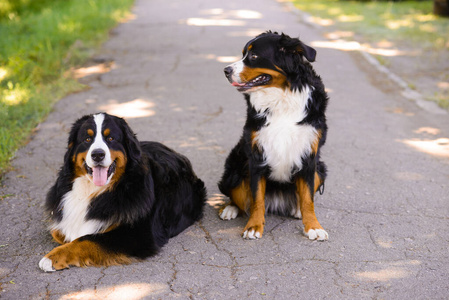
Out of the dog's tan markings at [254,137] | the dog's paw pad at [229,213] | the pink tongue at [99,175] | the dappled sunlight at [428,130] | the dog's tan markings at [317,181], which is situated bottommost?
the dappled sunlight at [428,130]

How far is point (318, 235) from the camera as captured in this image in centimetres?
401

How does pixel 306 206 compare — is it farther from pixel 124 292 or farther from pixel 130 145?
pixel 124 292

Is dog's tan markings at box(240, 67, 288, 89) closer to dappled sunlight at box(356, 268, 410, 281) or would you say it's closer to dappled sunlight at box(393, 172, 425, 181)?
dappled sunlight at box(356, 268, 410, 281)

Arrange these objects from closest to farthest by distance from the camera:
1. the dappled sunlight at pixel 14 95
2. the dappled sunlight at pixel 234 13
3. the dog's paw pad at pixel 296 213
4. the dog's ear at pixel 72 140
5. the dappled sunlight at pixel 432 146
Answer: the dog's ear at pixel 72 140 → the dog's paw pad at pixel 296 213 → the dappled sunlight at pixel 432 146 → the dappled sunlight at pixel 14 95 → the dappled sunlight at pixel 234 13

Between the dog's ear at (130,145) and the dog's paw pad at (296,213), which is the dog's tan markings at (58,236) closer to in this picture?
the dog's ear at (130,145)

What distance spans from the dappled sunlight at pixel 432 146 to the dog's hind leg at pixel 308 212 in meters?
2.49

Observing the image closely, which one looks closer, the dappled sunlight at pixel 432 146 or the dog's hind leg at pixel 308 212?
the dog's hind leg at pixel 308 212

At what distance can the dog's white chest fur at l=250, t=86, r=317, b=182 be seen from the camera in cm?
387

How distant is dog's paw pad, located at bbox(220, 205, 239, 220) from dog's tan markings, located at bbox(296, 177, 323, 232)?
0.62m

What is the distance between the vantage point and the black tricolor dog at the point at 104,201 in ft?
11.6

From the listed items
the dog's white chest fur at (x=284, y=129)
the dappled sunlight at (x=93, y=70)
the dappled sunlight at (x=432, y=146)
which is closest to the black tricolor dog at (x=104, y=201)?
the dog's white chest fur at (x=284, y=129)

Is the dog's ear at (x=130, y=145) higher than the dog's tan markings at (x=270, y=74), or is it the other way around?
the dog's tan markings at (x=270, y=74)

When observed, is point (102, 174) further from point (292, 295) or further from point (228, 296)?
point (292, 295)

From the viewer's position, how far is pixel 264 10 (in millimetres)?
15461
